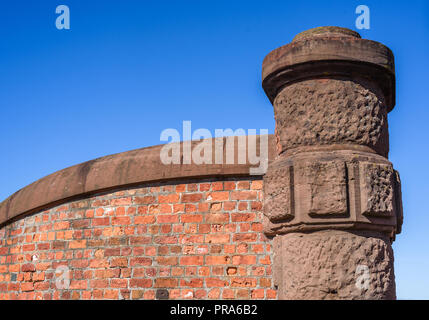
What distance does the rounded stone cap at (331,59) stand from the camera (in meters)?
3.17

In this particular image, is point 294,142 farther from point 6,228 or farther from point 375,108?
point 6,228

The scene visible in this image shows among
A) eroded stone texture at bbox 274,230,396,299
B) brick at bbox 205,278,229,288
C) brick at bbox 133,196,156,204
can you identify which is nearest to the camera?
eroded stone texture at bbox 274,230,396,299

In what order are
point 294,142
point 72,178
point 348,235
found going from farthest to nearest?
1. point 72,178
2. point 294,142
3. point 348,235

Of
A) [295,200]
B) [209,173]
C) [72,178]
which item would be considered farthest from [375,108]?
Result: [72,178]

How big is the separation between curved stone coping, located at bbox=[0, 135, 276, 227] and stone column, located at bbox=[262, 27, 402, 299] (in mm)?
1056

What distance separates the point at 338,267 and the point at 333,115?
0.97 m

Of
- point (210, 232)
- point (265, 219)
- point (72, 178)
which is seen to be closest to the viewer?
point (265, 219)

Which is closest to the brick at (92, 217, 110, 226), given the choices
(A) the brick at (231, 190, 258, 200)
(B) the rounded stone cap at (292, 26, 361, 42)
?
(A) the brick at (231, 190, 258, 200)

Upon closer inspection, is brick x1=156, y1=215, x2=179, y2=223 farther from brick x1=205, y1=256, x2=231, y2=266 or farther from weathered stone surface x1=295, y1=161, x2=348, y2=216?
weathered stone surface x1=295, y1=161, x2=348, y2=216

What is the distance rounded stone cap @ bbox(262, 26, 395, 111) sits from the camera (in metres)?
3.17

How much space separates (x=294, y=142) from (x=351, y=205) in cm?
57

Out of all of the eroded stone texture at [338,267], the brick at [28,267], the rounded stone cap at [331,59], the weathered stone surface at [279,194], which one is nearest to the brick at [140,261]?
the brick at [28,267]

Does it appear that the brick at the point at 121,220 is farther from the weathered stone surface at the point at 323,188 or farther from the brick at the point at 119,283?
the weathered stone surface at the point at 323,188
